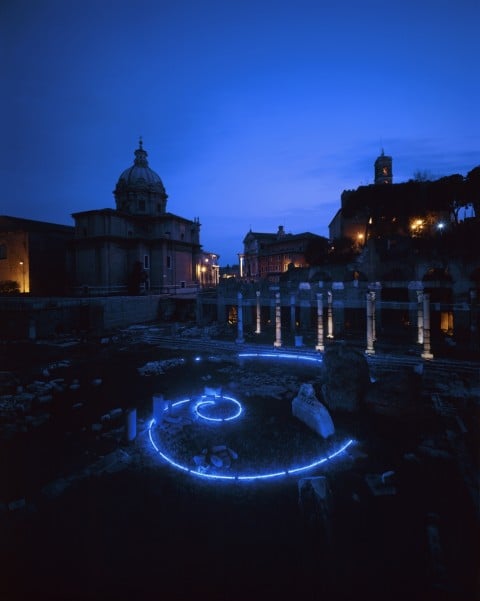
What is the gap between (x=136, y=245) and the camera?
41500 millimetres

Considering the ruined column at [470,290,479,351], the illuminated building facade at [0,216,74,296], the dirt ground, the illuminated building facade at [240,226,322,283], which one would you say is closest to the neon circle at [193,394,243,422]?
the dirt ground

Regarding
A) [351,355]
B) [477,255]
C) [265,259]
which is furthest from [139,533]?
[265,259]

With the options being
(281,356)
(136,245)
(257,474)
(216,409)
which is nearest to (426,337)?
(281,356)

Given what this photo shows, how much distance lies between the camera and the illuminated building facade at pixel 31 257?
126 ft

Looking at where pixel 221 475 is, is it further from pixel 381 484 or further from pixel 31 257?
pixel 31 257

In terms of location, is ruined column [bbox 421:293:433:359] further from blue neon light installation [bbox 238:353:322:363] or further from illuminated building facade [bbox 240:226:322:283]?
illuminated building facade [bbox 240:226:322:283]

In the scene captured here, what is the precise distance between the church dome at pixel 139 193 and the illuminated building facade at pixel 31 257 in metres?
10.2

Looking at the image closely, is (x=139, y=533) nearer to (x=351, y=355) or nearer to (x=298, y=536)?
(x=298, y=536)

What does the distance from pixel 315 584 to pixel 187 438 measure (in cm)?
580

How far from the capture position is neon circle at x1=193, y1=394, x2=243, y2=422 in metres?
12.0

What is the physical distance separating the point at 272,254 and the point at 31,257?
38.0 meters

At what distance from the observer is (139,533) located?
6.45m

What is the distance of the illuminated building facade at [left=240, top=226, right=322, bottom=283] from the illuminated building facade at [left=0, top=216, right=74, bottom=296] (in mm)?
31360

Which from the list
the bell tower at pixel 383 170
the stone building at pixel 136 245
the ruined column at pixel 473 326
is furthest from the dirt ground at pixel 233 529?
the bell tower at pixel 383 170
